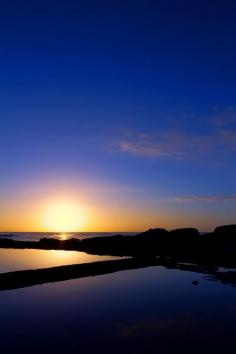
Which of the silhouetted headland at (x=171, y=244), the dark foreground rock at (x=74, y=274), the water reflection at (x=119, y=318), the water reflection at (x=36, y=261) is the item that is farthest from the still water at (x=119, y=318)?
the silhouetted headland at (x=171, y=244)

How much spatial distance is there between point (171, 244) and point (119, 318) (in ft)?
174

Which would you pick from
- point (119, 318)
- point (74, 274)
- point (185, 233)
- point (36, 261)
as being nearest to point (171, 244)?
point (185, 233)

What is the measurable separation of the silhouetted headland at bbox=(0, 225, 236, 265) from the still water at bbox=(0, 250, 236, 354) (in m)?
23.3

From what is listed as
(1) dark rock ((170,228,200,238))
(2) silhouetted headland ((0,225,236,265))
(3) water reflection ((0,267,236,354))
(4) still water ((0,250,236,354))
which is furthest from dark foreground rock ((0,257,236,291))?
(1) dark rock ((170,228,200,238))

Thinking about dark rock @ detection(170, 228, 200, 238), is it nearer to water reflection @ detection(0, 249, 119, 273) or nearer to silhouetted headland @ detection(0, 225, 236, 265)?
silhouetted headland @ detection(0, 225, 236, 265)

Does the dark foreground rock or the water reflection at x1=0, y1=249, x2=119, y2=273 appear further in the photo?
the water reflection at x1=0, y1=249, x2=119, y2=273

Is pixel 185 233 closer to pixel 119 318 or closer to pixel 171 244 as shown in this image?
pixel 171 244

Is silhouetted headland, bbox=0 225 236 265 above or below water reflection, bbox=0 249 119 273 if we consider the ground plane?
above

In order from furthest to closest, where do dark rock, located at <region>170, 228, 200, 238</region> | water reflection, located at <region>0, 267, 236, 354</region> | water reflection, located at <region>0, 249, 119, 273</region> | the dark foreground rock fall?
dark rock, located at <region>170, 228, 200, 238</region>, water reflection, located at <region>0, 249, 119, 273</region>, the dark foreground rock, water reflection, located at <region>0, 267, 236, 354</region>

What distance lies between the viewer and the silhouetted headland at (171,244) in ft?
185

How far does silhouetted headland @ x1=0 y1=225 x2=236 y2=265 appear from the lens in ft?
185

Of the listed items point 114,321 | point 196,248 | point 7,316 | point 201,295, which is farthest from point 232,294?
point 196,248

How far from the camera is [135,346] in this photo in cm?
1314

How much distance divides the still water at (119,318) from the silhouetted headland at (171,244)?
76.5 feet
